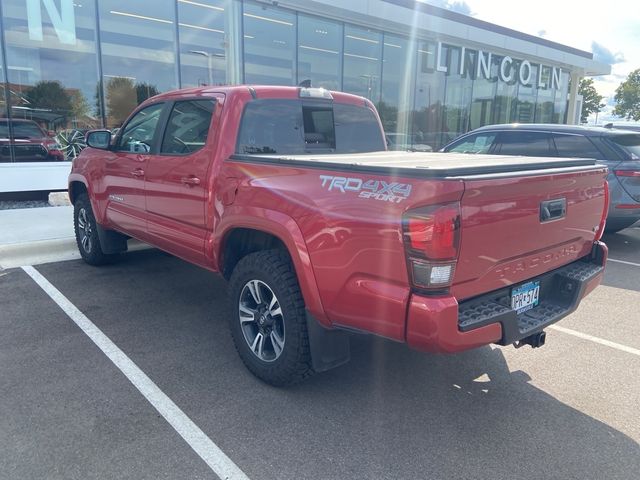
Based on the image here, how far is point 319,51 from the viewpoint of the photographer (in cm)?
1521

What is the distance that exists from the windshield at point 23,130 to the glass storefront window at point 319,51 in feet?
23.9

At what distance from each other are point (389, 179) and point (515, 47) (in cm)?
2067

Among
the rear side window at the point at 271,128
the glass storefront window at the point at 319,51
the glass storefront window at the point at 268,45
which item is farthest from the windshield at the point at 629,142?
the glass storefront window at the point at 268,45

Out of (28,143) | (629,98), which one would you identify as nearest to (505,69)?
(28,143)

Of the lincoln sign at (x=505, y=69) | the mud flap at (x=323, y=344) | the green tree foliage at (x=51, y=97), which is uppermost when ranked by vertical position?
the lincoln sign at (x=505, y=69)

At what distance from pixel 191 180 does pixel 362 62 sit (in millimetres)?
13718

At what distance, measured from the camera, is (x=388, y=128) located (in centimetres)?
1697

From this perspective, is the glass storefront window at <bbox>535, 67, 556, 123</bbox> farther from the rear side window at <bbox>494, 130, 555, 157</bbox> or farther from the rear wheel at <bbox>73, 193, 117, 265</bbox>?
the rear wheel at <bbox>73, 193, 117, 265</bbox>

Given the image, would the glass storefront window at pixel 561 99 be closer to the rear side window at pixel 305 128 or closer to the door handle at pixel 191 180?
the rear side window at pixel 305 128

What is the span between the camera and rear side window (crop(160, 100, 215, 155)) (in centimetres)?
393

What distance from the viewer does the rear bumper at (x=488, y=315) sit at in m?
2.37

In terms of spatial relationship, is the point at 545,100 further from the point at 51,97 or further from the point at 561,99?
the point at 51,97

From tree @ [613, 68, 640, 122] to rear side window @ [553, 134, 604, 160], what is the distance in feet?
175

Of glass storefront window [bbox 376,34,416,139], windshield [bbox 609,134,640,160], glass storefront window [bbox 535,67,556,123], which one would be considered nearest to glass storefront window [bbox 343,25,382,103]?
glass storefront window [bbox 376,34,416,139]
